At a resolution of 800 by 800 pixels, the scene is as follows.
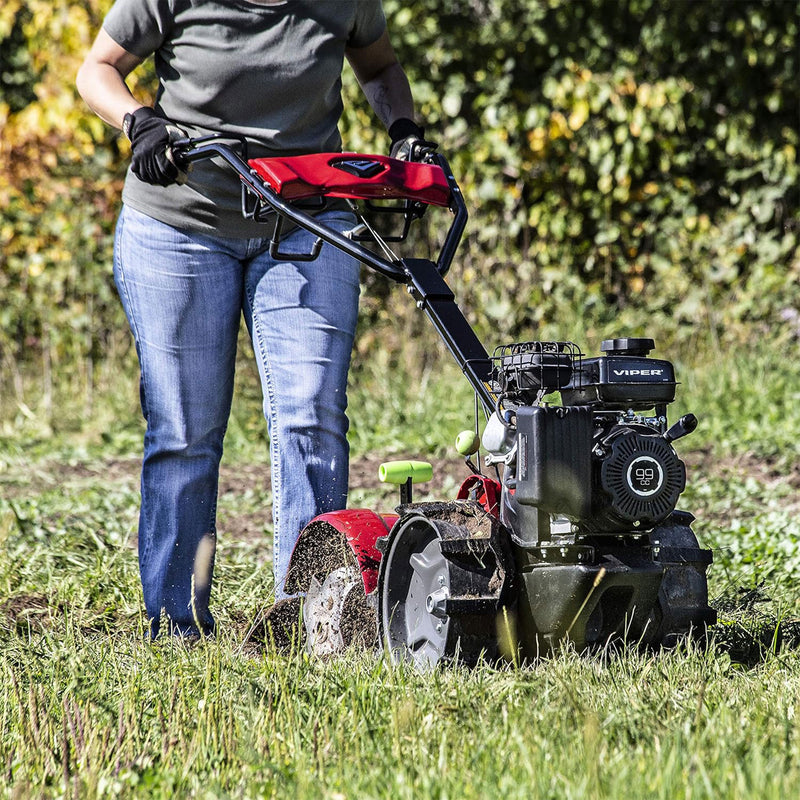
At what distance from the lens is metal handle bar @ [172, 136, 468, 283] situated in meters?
2.65

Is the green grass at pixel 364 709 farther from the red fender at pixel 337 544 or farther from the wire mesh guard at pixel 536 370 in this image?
the wire mesh guard at pixel 536 370

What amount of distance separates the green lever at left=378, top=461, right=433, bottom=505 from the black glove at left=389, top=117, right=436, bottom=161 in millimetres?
784

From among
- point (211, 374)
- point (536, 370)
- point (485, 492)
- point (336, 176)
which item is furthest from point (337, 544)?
point (336, 176)

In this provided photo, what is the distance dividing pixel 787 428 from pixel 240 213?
10.3 feet

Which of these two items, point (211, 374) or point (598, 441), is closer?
point (598, 441)

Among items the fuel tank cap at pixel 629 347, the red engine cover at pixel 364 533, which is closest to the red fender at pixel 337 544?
the red engine cover at pixel 364 533

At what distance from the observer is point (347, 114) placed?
7.11 metres

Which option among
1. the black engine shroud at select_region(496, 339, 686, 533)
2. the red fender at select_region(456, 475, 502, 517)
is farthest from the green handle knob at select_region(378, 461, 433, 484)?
the black engine shroud at select_region(496, 339, 686, 533)

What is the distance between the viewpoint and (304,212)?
9.45 ft

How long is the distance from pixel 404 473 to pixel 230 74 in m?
1.07

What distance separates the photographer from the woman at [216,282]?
9.99ft

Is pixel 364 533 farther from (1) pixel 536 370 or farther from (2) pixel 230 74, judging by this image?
(2) pixel 230 74

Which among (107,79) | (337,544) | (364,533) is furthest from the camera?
(107,79)

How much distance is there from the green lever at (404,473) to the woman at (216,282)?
0.32 meters
